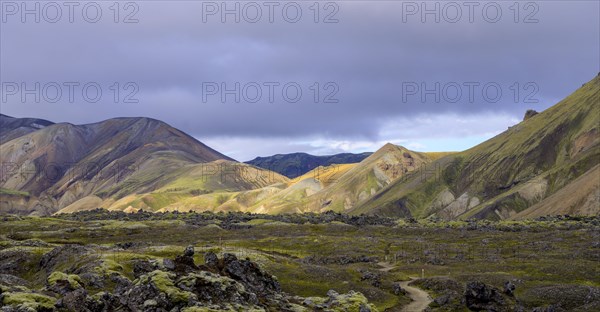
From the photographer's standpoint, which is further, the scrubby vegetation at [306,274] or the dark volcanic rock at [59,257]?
the dark volcanic rock at [59,257]

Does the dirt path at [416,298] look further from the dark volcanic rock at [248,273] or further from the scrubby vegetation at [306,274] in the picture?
the dark volcanic rock at [248,273]

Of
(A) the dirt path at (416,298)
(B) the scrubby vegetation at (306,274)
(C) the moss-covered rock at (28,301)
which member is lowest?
(A) the dirt path at (416,298)

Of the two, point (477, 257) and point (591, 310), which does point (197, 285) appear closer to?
point (591, 310)

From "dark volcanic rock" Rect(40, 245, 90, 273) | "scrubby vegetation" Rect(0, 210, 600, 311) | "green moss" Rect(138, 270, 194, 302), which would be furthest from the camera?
"dark volcanic rock" Rect(40, 245, 90, 273)

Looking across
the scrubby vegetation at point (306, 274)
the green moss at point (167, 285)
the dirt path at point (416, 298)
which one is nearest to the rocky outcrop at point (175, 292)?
the green moss at point (167, 285)

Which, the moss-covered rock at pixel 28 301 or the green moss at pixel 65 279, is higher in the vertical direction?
the moss-covered rock at pixel 28 301

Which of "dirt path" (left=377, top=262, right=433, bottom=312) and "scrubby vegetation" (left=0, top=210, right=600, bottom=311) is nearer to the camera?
"scrubby vegetation" (left=0, top=210, right=600, bottom=311)

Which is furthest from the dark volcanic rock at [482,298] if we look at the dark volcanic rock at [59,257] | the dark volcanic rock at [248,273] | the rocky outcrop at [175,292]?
the dark volcanic rock at [59,257]

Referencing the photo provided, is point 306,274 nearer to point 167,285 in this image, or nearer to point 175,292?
point 167,285

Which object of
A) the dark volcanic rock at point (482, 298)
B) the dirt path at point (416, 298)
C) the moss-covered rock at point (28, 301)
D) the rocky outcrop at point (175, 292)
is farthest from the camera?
the dirt path at point (416, 298)

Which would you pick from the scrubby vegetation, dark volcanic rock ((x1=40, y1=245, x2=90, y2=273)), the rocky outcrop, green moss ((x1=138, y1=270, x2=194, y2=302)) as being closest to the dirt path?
the scrubby vegetation

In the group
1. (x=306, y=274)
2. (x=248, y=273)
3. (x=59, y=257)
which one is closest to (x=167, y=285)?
(x=248, y=273)

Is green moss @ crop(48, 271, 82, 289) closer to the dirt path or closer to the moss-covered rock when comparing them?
the moss-covered rock

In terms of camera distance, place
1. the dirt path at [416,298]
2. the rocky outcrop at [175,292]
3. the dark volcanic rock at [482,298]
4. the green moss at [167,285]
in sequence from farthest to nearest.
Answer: the dirt path at [416,298] < the dark volcanic rock at [482,298] < the green moss at [167,285] < the rocky outcrop at [175,292]
